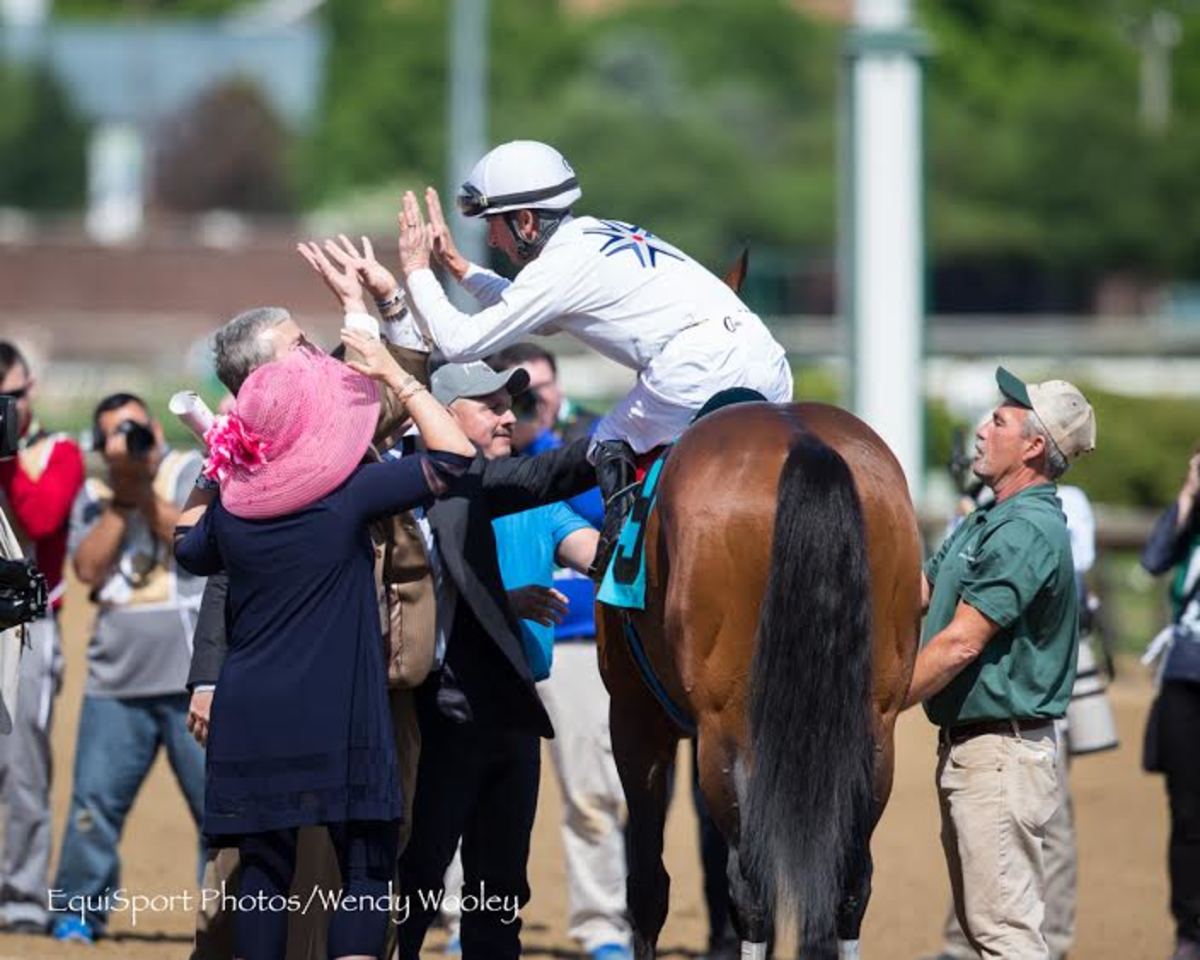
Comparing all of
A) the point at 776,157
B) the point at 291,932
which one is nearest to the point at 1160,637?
the point at 291,932

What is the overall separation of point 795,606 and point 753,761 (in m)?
0.41

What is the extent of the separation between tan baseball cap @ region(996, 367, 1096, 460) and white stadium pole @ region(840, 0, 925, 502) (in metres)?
8.49

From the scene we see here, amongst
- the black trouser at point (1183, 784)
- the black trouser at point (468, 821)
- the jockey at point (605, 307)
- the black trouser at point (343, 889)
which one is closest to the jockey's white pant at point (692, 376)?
the jockey at point (605, 307)

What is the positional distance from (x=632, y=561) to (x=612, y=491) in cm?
21

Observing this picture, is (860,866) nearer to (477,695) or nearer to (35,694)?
(477,695)

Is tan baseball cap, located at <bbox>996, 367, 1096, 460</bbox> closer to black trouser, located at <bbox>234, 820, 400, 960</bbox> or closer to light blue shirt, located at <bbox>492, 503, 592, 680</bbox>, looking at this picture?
light blue shirt, located at <bbox>492, 503, 592, 680</bbox>

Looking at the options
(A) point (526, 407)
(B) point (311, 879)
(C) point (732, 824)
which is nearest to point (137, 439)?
(A) point (526, 407)

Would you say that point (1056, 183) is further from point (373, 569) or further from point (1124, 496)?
point (373, 569)

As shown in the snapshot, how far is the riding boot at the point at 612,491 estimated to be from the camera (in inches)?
248

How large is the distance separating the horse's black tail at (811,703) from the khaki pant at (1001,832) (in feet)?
2.27

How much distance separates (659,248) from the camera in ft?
21.3

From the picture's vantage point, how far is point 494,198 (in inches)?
256

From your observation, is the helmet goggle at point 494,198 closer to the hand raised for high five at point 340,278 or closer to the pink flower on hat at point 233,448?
the hand raised for high five at point 340,278

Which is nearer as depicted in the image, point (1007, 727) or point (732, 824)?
point (732, 824)
